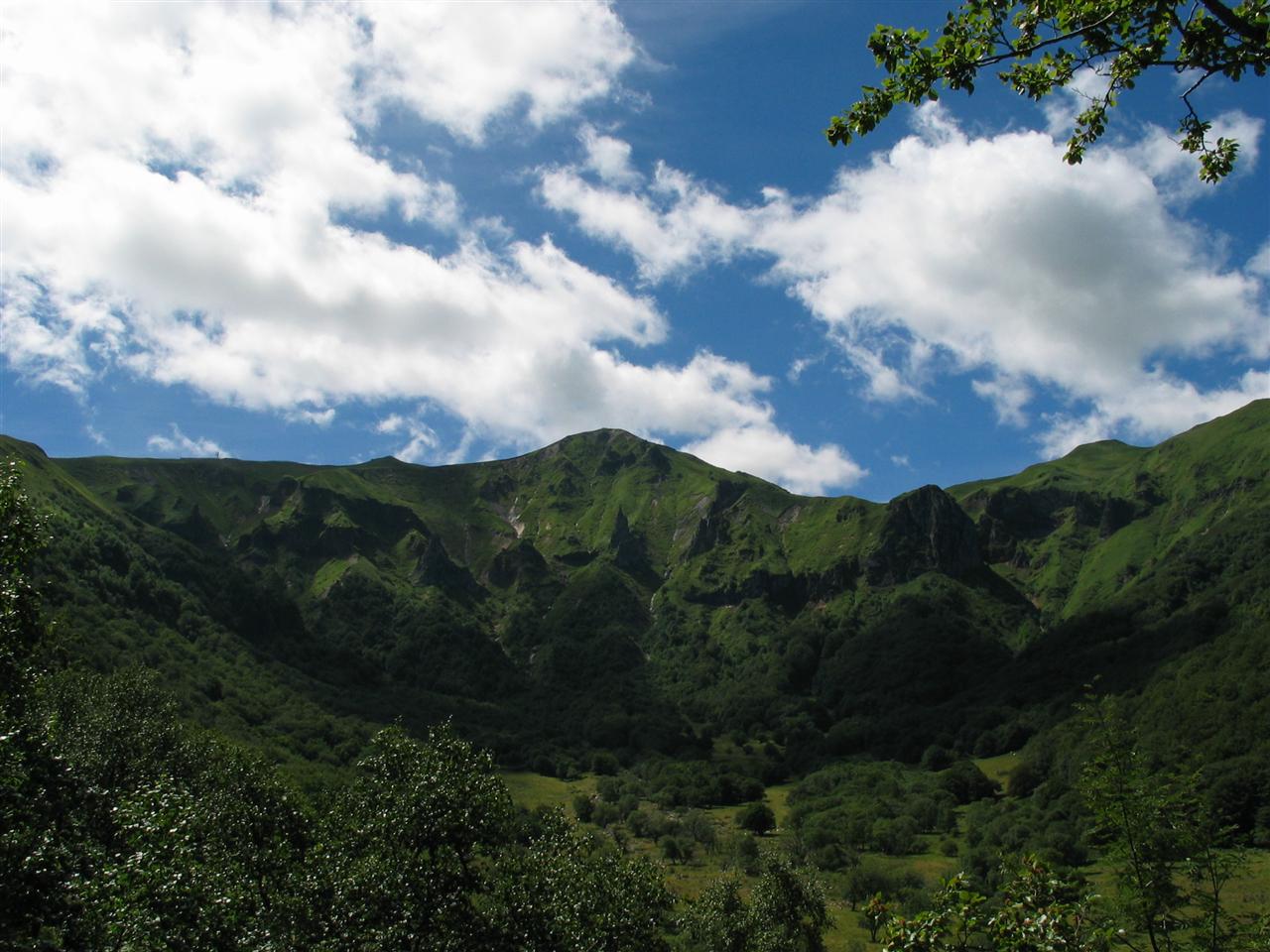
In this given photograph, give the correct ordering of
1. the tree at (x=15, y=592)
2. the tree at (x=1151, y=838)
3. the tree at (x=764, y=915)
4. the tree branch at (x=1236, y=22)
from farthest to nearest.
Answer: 1. the tree at (x=764, y=915)
2. the tree at (x=1151, y=838)
3. the tree at (x=15, y=592)
4. the tree branch at (x=1236, y=22)

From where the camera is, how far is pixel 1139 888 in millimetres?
28016

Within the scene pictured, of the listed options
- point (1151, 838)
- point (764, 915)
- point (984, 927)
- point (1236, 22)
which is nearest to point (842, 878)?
point (764, 915)

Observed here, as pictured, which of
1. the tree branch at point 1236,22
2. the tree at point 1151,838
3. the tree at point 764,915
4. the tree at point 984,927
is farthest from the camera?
the tree at point 764,915

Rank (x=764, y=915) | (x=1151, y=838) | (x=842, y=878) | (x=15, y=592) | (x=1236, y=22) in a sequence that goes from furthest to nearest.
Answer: (x=842, y=878) → (x=764, y=915) → (x=1151, y=838) → (x=15, y=592) → (x=1236, y=22)

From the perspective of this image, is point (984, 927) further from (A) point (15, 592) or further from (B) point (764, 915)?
(B) point (764, 915)

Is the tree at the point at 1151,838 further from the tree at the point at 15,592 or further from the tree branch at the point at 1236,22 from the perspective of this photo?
the tree at the point at 15,592

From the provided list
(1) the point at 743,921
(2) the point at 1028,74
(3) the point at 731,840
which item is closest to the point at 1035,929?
(2) the point at 1028,74

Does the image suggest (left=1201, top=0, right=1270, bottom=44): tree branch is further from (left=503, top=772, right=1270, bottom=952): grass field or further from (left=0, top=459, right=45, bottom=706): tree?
(left=503, top=772, right=1270, bottom=952): grass field

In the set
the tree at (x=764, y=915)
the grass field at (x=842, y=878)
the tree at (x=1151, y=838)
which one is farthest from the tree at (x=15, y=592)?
the grass field at (x=842, y=878)

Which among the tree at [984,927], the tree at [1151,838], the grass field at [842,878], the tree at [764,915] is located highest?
the tree at [984,927]

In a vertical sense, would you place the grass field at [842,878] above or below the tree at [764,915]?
below

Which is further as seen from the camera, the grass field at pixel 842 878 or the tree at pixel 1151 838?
the grass field at pixel 842 878

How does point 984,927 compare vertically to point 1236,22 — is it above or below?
below

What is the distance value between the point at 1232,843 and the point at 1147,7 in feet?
105
